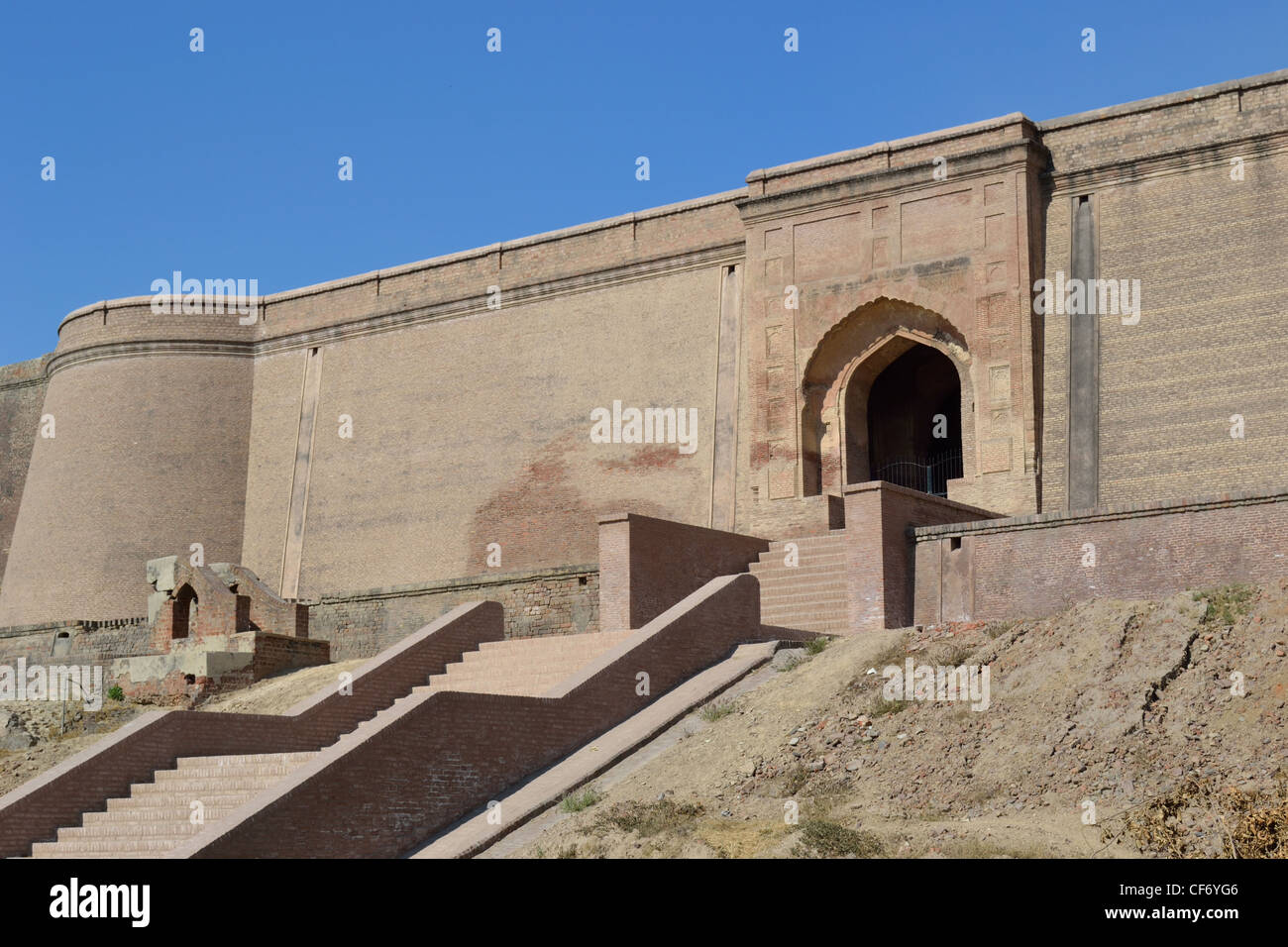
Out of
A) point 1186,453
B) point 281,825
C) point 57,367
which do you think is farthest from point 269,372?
point 281,825

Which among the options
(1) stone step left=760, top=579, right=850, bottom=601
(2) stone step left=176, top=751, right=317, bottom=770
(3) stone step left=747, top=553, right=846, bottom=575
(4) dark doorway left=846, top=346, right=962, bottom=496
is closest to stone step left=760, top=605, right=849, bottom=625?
(1) stone step left=760, top=579, right=850, bottom=601

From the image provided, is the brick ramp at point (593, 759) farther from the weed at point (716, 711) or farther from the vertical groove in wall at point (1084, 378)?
the vertical groove in wall at point (1084, 378)

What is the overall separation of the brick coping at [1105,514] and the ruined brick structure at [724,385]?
8 cm

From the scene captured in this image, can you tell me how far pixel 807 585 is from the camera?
1878 centimetres

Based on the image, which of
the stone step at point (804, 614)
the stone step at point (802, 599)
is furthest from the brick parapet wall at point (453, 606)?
the stone step at point (804, 614)

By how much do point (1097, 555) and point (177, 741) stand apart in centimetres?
910

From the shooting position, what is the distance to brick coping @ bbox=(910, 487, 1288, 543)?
1608 centimetres

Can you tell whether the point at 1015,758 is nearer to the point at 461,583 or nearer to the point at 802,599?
the point at 802,599

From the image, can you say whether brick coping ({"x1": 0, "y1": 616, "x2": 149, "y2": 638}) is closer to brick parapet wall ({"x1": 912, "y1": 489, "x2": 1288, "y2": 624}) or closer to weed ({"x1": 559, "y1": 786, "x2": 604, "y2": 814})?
brick parapet wall ({"x1": 912, "y1": 489, "x2": 1288, "y2": 624})

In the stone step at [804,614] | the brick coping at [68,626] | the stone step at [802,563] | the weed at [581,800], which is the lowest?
the weed at [581,800]

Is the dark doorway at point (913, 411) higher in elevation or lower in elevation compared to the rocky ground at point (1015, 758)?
higher

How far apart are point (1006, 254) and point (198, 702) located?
38.3ft

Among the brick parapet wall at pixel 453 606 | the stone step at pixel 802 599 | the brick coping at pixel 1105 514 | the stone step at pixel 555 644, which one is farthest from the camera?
the brick parapet wall at pixel 453 606

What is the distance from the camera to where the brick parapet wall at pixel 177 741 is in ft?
42.8
